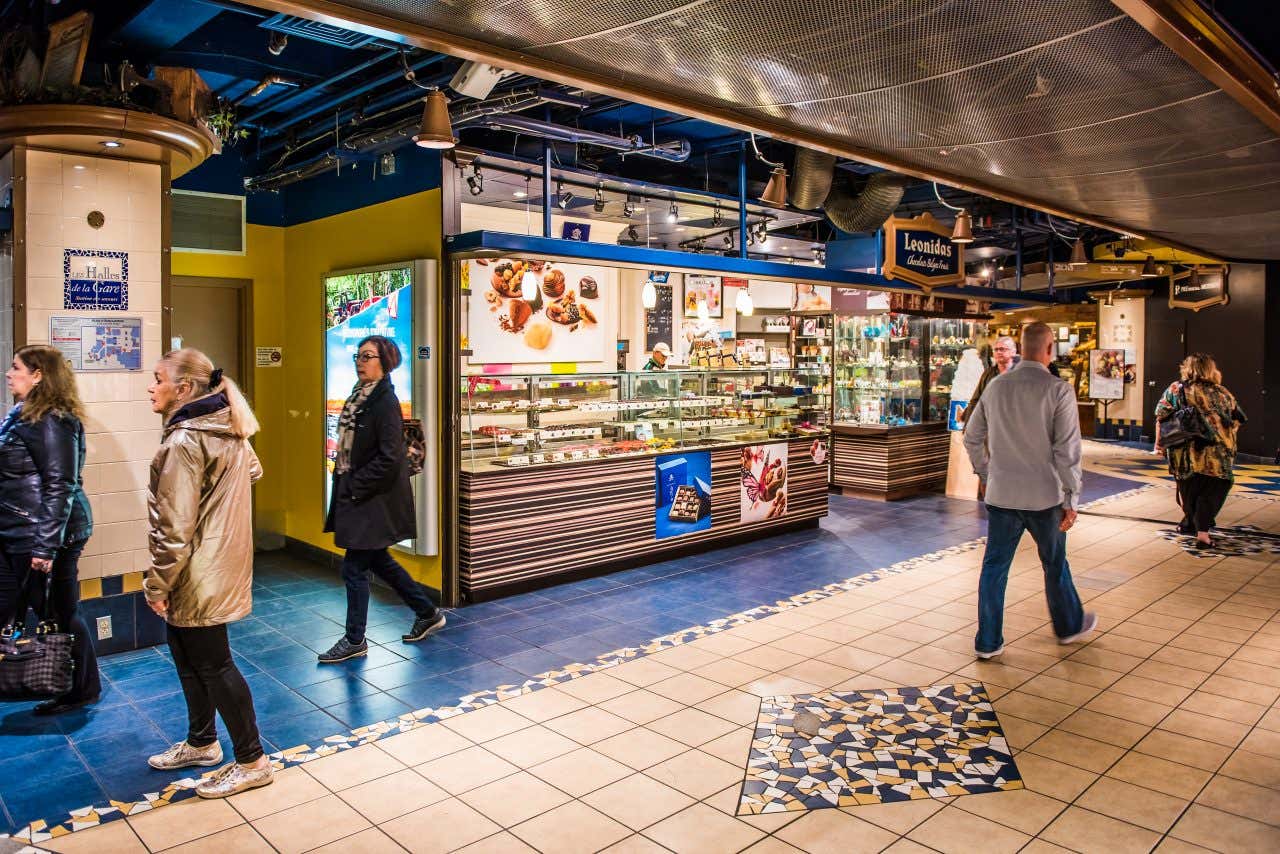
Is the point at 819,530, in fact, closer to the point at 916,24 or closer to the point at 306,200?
the point at 306,200

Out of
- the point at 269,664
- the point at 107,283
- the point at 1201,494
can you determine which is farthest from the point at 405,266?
the point at 1201,494

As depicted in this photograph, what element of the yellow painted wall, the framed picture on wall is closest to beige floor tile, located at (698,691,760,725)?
the yellow painted wall

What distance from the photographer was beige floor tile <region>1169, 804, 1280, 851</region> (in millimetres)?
3266

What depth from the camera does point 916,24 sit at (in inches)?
119

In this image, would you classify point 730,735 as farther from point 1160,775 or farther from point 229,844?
point 229,844

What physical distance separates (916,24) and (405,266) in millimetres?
4330

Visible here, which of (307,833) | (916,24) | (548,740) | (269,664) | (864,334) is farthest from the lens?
(864,334)

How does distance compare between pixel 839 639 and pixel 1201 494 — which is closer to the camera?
pixel 839 639

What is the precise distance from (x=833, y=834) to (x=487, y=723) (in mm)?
1765

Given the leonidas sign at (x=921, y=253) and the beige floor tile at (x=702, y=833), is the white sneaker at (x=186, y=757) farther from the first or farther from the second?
the leonidas sign at (x=921, y=253)

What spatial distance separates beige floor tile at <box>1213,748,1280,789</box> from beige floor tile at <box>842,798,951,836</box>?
4.45 feet

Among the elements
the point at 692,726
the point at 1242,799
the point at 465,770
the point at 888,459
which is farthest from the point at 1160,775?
the point at 888,459

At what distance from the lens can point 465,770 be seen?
3.85m

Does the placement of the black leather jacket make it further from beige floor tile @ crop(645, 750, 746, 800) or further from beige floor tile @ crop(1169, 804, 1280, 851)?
beige floor tile @ crop(1169, 804, 1280, 851)
